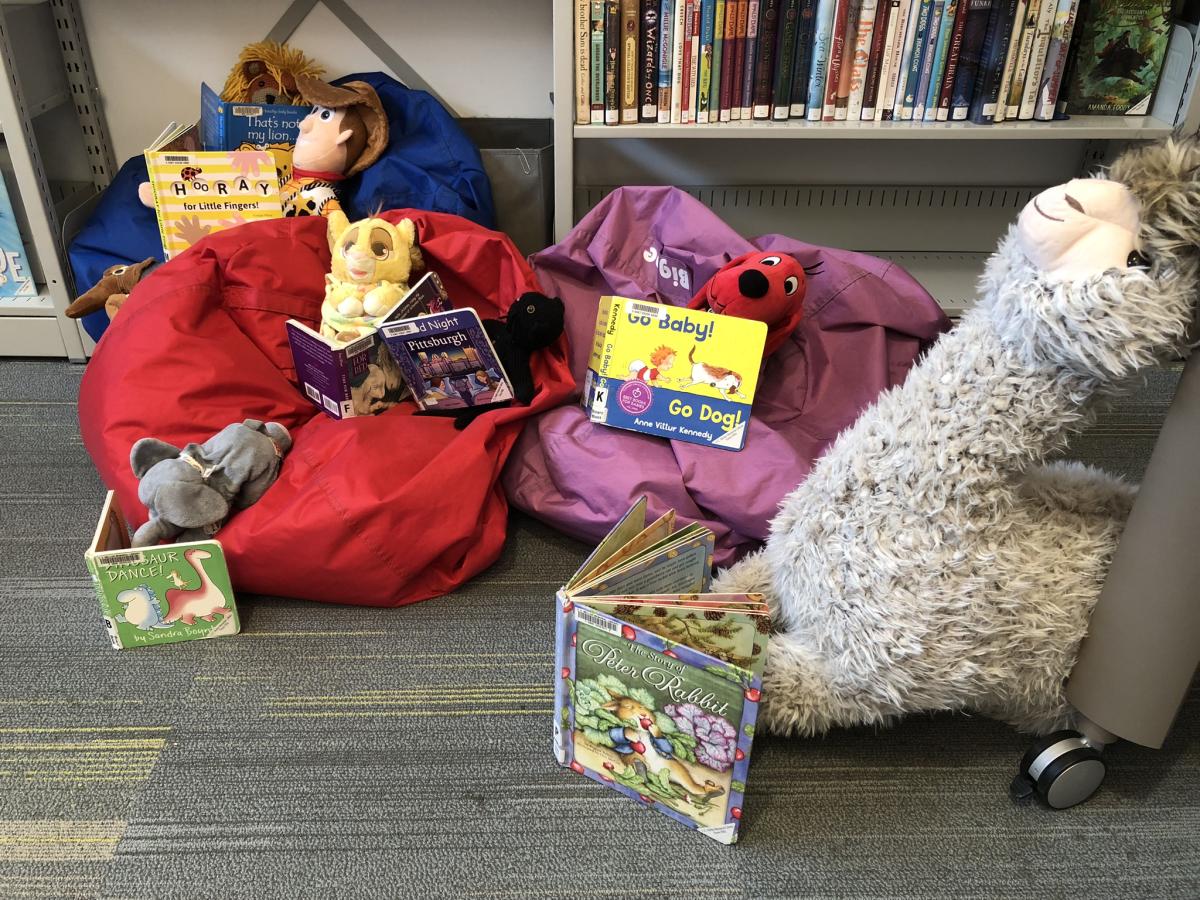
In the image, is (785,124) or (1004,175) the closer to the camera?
(785,124)

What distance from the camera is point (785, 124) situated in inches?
69.5

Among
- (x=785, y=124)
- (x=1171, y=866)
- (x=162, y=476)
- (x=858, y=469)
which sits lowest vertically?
(x=1171, y=866)

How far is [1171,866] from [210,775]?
112 centimetres

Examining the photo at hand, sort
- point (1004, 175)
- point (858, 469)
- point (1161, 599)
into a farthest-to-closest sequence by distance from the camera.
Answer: point (1004, 175)
point (858, 469)
point (1161, 599)

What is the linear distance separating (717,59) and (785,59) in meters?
0.13

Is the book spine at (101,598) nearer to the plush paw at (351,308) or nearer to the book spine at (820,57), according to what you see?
the plush paw at (351,308)

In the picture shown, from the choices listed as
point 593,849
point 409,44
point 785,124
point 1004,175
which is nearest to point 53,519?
point 593,849

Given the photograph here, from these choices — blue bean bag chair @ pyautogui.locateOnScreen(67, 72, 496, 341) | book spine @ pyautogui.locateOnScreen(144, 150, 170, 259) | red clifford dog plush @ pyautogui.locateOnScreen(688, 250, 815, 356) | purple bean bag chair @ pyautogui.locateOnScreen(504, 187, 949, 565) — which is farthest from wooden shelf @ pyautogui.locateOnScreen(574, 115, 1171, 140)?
book spine @ pyautogui.locateOnScreen(144, 150, 170, 259)

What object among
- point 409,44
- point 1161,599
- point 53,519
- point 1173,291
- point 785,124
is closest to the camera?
point 1173,291

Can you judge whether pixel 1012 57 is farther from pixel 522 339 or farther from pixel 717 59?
pixel 522 339

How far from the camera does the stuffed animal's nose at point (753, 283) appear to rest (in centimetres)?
140

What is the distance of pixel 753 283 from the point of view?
1396mm

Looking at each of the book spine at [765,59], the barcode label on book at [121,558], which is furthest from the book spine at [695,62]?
the barcode label on book at [121,558]

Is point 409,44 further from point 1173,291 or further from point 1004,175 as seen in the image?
point 1173,291
